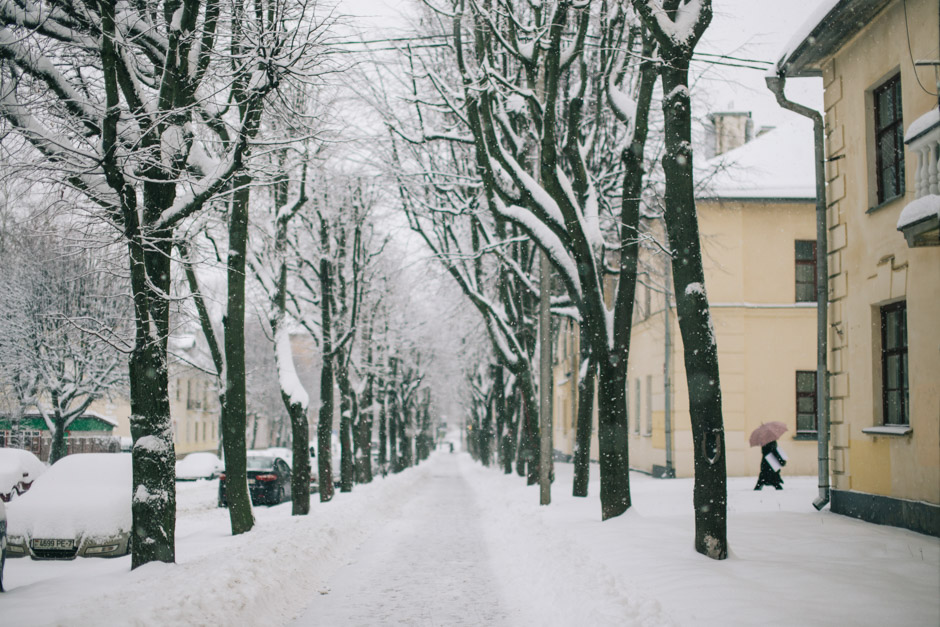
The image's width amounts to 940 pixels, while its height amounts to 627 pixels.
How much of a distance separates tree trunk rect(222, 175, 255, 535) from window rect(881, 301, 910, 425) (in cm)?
1015

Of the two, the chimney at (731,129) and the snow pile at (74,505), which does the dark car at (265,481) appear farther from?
the chimney at (731,129)

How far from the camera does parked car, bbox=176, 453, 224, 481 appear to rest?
37.8 metres

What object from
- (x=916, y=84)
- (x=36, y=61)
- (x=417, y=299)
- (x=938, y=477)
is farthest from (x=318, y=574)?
(x=417, y=299)

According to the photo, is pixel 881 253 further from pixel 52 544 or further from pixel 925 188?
pixel 52 544

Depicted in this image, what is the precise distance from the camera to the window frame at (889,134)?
11468 millimetres

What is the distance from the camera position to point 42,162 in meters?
8.77

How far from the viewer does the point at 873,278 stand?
12.0m

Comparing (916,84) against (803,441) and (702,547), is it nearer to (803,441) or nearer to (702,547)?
(702,547)

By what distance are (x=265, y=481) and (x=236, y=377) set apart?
11.5 metres

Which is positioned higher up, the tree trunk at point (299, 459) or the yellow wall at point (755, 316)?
the yellow wall at point (755, 316)

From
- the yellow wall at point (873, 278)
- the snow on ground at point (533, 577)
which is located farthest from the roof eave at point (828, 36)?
the snow on ground at point (533, 577)

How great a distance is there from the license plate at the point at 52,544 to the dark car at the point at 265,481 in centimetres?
1068

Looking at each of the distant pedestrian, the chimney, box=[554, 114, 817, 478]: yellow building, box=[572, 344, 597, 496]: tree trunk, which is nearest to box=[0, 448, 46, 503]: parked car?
box=[572, 344, 597, 496]: tree trunk

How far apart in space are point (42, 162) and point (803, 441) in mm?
22394
